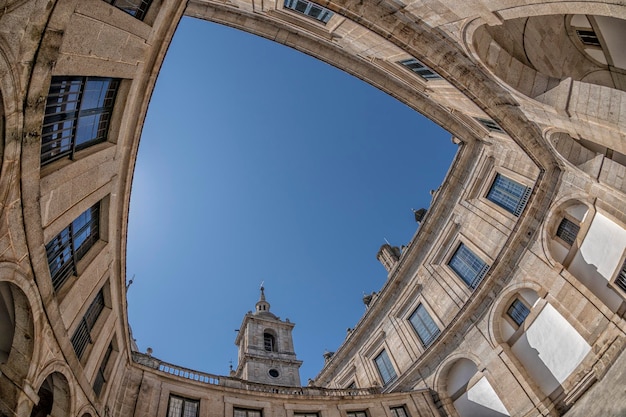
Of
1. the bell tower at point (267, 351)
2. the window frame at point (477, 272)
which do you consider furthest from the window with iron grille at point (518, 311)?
the bell tower at point (267, 351)

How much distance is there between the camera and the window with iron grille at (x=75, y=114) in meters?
6.74

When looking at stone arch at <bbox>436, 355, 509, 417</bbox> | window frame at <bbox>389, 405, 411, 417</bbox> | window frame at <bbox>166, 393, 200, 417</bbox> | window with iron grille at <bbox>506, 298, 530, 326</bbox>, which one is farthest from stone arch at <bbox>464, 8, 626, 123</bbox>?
window frame at <bbox>166, 393, 200, 417</bbox>

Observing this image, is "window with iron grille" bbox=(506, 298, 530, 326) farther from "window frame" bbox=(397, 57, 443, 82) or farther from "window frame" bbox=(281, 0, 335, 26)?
"window frame" bbox=(281, 0, 335, 26)

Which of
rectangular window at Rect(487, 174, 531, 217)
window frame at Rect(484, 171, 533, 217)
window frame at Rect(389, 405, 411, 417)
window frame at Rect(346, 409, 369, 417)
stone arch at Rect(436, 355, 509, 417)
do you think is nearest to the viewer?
stone arch at Rect(436, 355, 509, 417)

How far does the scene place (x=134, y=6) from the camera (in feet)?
27.5

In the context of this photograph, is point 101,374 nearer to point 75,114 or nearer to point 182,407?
point 182,407

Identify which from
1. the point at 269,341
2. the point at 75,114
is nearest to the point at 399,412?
the point at 269,341

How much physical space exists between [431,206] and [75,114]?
2099 cm

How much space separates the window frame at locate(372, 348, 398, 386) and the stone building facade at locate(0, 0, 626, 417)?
0.84 metres

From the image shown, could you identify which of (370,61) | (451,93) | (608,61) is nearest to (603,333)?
(608,61)

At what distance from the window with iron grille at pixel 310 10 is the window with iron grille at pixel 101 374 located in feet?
49.2

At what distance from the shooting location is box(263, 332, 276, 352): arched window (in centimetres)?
3259

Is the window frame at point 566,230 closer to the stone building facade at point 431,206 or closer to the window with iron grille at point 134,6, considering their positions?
the stone building facade at point 431,206

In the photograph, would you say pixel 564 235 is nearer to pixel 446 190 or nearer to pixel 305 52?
pixel 446 190
